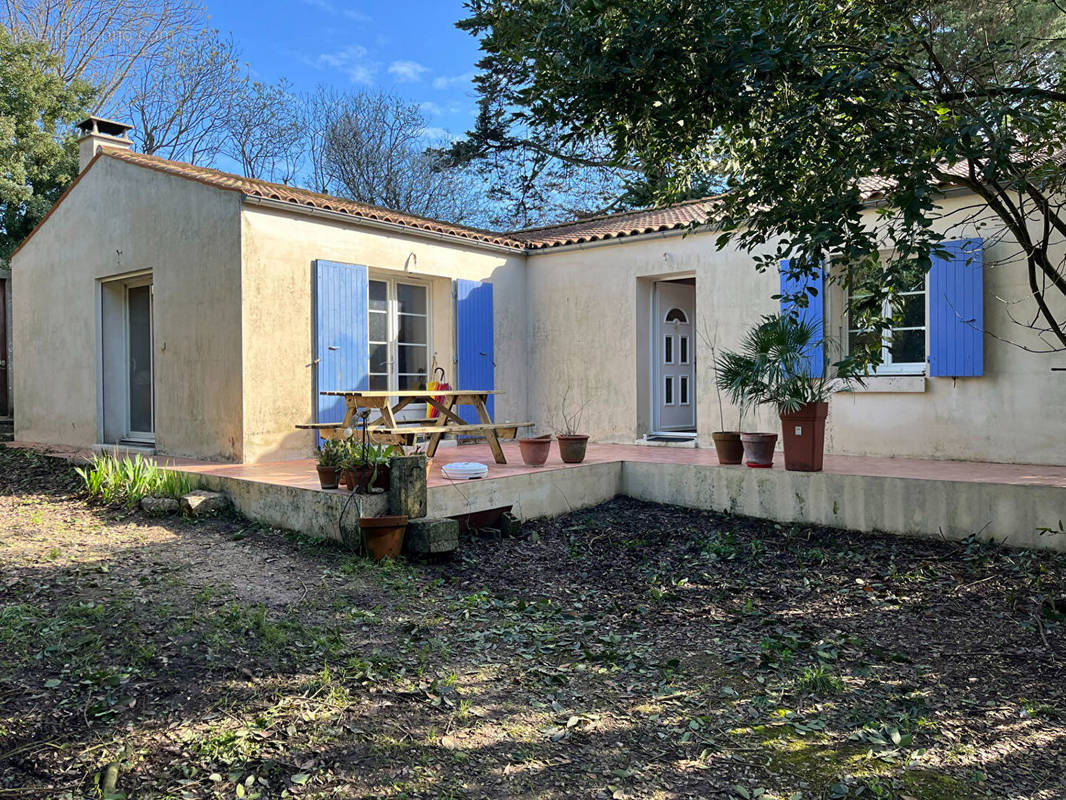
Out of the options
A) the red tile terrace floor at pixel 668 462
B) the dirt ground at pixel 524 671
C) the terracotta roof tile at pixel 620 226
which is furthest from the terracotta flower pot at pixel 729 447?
the terracotta roof tile at pixel 620 226

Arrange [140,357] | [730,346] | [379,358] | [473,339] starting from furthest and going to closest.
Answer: [473,339], [140,357], [379,358], [730,346]

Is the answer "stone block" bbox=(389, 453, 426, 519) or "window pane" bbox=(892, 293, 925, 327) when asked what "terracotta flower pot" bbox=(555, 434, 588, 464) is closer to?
"stone block" bbox=(389, 453, 426, 519)

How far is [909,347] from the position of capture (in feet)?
23.7

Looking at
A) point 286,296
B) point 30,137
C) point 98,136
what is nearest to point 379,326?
point 286,296

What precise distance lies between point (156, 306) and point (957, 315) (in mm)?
7810

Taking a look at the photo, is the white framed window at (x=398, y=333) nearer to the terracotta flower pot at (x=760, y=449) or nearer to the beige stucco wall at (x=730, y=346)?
the beige stucco wall at (x=730, y=346)

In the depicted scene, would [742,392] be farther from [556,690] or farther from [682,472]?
[556,690]

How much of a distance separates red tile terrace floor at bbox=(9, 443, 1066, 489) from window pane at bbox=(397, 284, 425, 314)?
1.75 m

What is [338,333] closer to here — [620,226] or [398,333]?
[398,333]

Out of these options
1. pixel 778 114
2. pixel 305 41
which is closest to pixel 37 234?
pixel 778 114

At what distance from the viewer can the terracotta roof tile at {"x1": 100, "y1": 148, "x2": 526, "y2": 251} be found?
285 inches

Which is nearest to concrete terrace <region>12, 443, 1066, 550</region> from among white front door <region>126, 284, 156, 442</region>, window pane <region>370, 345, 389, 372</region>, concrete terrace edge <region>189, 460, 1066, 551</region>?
concrete terrace edge <region>189, 460, 1066, 551</region>

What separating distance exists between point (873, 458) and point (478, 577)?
422 cm

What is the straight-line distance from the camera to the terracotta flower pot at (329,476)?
212 inches
